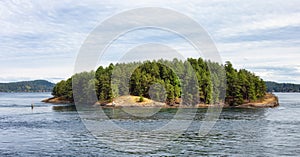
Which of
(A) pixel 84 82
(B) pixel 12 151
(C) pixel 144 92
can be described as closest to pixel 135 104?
(C) pixel 144 92

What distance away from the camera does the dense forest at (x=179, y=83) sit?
495ft

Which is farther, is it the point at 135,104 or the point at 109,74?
the point at 109,74

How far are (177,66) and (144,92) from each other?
18.1 meters

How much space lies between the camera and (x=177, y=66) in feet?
520

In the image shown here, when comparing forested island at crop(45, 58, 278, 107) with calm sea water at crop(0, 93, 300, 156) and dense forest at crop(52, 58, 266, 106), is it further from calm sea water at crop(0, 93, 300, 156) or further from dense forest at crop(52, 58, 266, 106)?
calm sea water at crop(0, 93, 300, 156)

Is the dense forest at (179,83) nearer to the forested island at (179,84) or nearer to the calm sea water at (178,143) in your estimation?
the forested island at (179,84)

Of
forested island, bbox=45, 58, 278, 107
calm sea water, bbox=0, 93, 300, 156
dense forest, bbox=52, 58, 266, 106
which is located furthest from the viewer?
dense forest, bbox=52, 58, 266, 106

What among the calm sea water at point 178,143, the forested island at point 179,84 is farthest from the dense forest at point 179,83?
Result: the calm sea water at point 178,143

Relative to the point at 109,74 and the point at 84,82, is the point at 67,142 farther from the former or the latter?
the point at 84,82

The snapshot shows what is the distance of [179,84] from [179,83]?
491mm

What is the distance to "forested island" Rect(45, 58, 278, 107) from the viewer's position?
15038 centimetres

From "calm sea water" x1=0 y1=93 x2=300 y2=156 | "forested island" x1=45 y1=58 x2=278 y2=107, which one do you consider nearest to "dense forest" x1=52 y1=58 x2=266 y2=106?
"forested island" x1=45 y1=58 x2=278 y2=107

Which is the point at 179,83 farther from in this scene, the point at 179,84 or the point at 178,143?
the point at 178,143

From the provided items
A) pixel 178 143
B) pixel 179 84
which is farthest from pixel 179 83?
pixel 178 143
